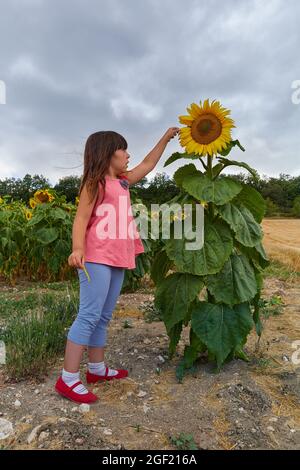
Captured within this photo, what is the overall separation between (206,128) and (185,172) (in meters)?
0.26

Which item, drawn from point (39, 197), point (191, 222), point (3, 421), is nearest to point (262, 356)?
point (191, 222)

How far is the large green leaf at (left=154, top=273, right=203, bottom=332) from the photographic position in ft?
7.85

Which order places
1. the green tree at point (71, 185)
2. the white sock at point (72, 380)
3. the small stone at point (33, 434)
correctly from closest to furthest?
the small stone at point (33, 434)
the white sock at point (72, 380)
the green tree at point (71, 185)

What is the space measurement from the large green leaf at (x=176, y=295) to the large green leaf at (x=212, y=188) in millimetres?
437

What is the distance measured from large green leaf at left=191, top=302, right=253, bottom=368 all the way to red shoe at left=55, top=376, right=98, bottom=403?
2.06 feet

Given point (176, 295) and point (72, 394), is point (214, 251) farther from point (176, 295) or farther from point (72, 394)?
point (72, 394)

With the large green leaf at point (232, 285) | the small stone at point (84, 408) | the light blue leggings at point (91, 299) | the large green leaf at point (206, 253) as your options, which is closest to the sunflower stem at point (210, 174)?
the large green leaf at point (206, 253)

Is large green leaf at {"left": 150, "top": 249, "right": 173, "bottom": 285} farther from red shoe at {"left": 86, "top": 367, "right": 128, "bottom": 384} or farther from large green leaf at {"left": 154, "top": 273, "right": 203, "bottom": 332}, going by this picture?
red shoe at {"left": 86, "top": 367, "right": 128, "bottom": 384}

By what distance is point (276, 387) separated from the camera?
2.49 meters

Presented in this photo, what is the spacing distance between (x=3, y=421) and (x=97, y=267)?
2.73 feet

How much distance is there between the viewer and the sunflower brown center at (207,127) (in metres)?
2.31

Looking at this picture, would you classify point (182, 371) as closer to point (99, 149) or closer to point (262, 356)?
point (262, 356)

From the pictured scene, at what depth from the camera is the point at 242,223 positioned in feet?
7.78

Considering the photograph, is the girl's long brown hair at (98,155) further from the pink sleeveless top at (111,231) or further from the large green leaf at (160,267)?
the large green leaf at (160,267)
